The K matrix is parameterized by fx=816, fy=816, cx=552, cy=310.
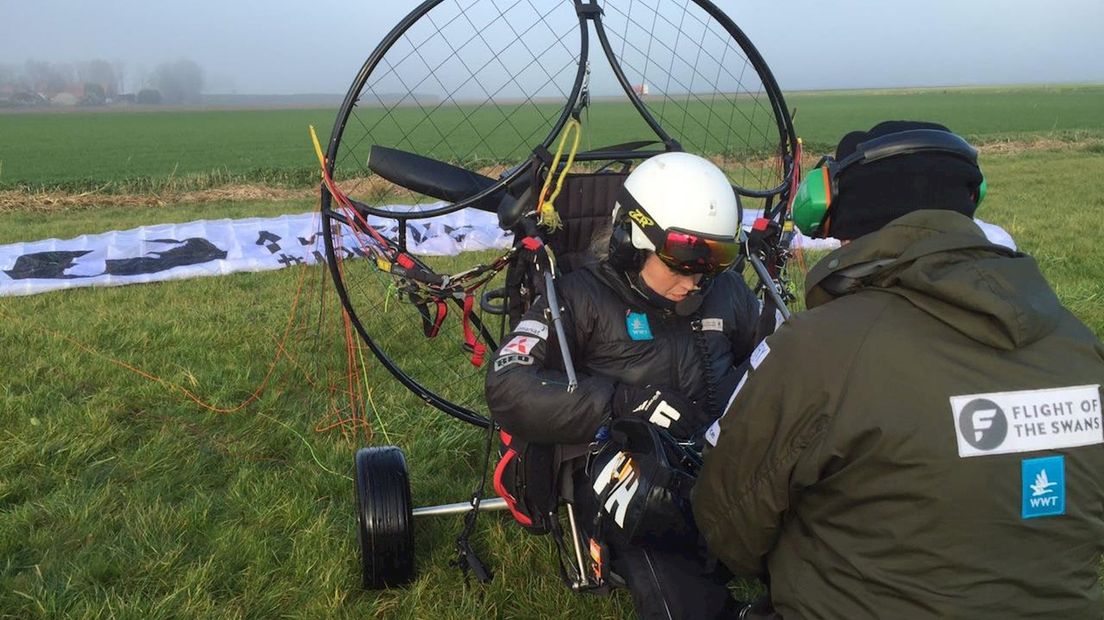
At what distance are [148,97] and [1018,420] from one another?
163518 millimetres

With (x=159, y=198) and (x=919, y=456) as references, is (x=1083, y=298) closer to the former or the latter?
(x=919, y=456)

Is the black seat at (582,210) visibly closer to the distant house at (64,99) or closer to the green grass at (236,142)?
the green grass at (236,142)

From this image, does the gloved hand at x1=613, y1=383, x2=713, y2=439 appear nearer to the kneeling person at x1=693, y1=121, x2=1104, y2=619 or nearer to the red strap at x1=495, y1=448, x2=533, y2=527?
the red strap at x1=495, y1=448, x2=533, y2=527

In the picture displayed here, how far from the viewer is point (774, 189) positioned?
445 centimetres

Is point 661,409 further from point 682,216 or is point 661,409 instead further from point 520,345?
point 682,216

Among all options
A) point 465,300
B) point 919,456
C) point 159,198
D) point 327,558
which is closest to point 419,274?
point 465,300

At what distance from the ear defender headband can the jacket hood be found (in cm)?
24

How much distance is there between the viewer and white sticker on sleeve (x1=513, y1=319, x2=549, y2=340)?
126 inches

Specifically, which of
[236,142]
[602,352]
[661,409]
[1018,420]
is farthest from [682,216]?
[236,142]

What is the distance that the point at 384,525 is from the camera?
141 inches

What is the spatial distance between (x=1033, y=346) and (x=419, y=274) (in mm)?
2679

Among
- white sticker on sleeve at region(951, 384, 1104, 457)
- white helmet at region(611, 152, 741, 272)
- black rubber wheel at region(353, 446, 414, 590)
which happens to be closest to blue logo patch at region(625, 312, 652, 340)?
white helmet at region(611, 152, 741, 272)

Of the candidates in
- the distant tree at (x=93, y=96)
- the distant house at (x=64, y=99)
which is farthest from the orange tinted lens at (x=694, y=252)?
the distant tree at (x=93, y=96)

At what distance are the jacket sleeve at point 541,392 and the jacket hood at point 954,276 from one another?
120 centimetres
